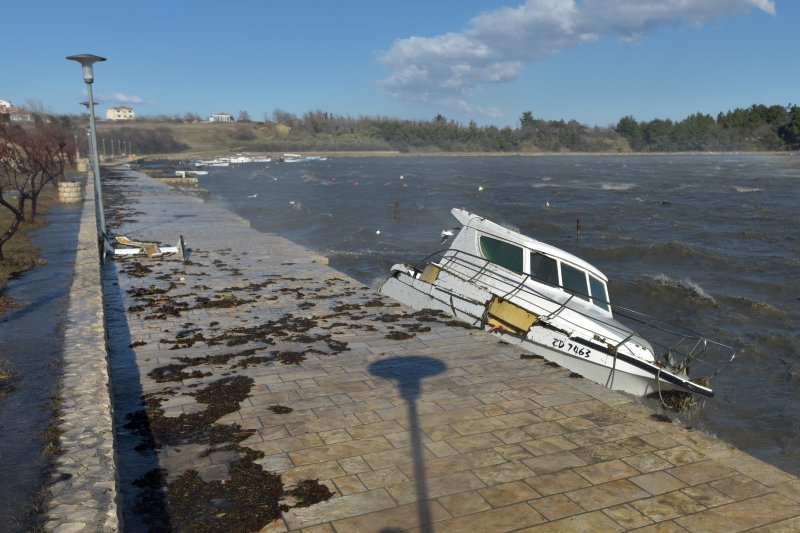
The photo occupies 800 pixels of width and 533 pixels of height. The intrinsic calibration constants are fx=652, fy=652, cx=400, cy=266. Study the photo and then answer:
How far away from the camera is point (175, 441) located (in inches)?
263

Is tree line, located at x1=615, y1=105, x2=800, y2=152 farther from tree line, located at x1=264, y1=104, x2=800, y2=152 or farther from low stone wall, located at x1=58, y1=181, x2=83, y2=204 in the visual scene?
low stone wall, located at x1=58, y1=181, x2=83, y2=204

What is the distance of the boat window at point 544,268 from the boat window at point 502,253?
0.28 metres

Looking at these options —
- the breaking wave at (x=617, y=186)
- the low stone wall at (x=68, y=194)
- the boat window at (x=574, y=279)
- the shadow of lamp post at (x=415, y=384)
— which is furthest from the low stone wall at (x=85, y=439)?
the breaking wave at (x=617, y=186)

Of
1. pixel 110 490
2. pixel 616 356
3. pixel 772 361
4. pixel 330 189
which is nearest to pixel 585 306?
pixel 616 356

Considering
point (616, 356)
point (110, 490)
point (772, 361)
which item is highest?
point (110, 490)

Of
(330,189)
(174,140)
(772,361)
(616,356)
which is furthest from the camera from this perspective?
(174,140)

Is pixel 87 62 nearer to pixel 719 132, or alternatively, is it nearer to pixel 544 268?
A: pixel 544 268

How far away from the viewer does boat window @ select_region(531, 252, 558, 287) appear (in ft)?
42.7

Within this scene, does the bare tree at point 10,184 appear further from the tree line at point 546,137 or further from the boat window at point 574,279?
the tree line at point 546,137

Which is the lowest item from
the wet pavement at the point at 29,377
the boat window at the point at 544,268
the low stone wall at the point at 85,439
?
the wet pavement at the point at 29,377

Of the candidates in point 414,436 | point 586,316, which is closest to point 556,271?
point 586,316

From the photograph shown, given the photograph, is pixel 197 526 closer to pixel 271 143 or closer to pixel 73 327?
pixel 73 327

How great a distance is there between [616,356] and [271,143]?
176 meters

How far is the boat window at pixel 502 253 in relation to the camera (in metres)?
13.4
